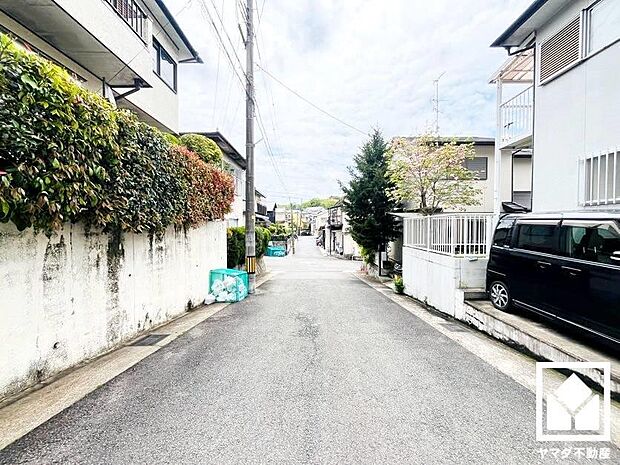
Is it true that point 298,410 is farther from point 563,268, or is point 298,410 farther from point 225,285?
point 225,285

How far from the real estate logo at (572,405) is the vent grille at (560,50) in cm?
601

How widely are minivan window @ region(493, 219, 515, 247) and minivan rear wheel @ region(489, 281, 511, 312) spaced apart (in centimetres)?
74

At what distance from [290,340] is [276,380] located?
1737 mm

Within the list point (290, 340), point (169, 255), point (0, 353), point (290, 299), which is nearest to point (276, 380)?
point (290, 340)

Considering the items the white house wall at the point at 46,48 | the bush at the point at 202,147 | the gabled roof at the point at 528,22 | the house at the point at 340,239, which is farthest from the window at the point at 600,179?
the house at the point at 340,239

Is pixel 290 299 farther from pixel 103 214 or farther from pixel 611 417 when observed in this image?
pixel 611 417

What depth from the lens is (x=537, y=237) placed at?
5.66 meters

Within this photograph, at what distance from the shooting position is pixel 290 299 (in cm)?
1016

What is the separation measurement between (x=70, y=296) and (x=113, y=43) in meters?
5.96

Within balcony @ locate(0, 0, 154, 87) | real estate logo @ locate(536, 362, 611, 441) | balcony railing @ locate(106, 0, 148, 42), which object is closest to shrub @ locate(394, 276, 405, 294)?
real estate logo @ locate(536, 362, 611, 441)

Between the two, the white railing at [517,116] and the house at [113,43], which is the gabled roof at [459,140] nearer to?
the white railing at [517,116]

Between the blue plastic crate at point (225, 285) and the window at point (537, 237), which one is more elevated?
the window at point (537, 237)

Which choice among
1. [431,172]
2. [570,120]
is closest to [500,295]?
[570,120]

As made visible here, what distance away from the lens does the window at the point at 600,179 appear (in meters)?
5.98
